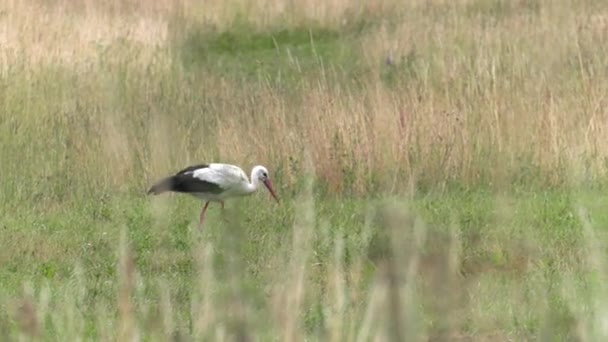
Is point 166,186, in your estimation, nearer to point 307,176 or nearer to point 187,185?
point 187,185

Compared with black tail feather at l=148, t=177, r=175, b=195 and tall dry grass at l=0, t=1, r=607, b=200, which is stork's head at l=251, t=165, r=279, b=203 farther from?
tall dry grass at l=0, t=1, r=607, b=200

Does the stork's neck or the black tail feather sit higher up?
the black tail feather

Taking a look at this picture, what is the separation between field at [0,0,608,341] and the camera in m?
5.36

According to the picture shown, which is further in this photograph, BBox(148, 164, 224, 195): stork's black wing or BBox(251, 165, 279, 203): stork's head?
BBox(251, 165, 279, 203): stork's head

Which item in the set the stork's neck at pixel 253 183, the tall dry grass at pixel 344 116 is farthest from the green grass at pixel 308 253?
the tall dry grass at pixel 344 116

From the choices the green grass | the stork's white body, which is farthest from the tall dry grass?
the stork's white body

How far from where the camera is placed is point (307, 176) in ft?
29.3

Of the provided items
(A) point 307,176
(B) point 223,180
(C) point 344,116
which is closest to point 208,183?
(B) point 223,180

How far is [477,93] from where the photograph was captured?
10227 mm

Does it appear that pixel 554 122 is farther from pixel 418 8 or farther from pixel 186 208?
pixel 418 8

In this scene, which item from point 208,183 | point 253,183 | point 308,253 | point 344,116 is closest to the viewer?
point 308,253

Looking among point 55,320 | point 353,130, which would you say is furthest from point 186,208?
point 55,320

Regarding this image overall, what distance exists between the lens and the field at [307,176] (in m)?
5.36

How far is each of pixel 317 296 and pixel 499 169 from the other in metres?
3.71
